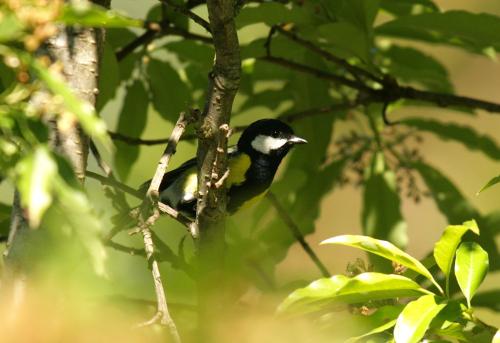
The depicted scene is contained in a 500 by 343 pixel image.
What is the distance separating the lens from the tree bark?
5.14 feet

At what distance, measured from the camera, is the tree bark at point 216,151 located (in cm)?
157

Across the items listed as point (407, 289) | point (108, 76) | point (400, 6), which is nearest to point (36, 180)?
point (407, 289)

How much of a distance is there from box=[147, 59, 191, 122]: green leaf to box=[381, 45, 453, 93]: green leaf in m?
0.67

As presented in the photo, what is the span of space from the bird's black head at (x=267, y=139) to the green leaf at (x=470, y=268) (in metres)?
1.42

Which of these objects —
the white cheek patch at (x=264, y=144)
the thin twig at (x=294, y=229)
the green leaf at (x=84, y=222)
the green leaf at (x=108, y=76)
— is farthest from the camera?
the white cheek patch at (x=264, y=144)

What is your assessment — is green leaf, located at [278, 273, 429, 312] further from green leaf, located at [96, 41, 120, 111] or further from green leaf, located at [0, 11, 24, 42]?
green leaf, located at [96, 41, 120, 111]

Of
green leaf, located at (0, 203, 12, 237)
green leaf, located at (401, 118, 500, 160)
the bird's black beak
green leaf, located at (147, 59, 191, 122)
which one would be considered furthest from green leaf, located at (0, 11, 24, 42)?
green leaf, located at (401, 118, 500, 160)

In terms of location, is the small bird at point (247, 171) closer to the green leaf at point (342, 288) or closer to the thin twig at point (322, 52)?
the thin twig at point (322, 52)

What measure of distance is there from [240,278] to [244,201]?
30.6 inches

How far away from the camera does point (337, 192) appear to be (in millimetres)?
5555

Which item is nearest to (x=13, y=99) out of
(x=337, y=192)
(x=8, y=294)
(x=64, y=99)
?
(x=64, y=99)

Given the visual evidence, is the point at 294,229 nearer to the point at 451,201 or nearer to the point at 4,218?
the point at 451,201

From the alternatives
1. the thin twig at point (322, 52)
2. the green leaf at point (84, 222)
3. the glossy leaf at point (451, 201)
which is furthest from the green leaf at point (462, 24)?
the green leaf at point (84, 222)

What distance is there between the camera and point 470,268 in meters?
1.53
